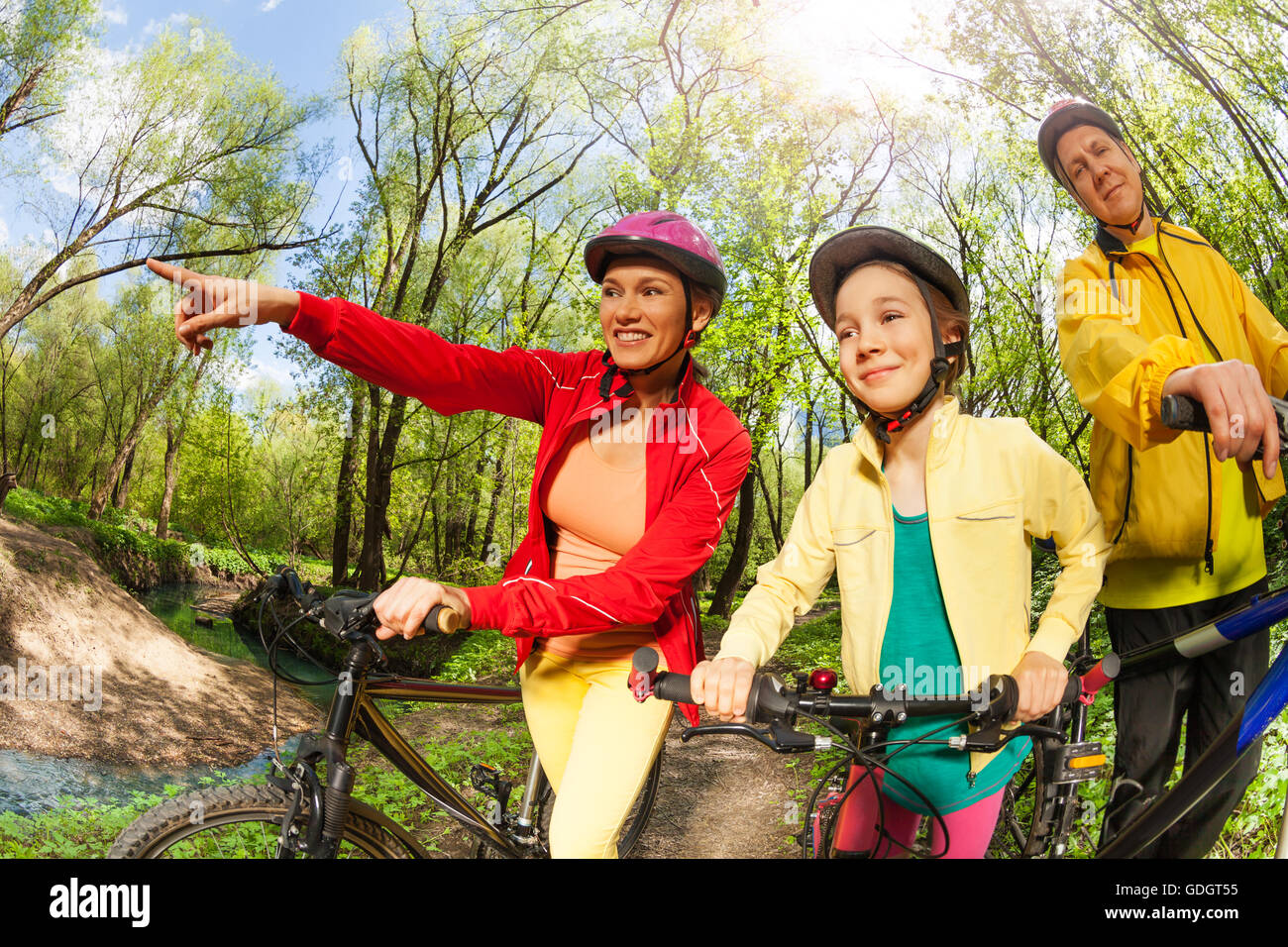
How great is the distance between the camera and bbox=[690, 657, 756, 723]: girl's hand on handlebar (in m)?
1.42

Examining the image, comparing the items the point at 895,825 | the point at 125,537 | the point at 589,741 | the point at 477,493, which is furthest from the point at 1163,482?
the point at 125,537

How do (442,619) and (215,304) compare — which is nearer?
(442,619)

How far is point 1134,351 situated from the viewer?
186 cm

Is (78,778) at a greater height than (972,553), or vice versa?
(972,553)

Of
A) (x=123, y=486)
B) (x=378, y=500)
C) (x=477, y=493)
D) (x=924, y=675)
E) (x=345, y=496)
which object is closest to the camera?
(x=924, y=675)

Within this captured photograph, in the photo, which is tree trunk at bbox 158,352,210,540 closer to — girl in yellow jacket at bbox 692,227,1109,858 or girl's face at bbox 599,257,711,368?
girl's face at bbox 599,257,711,368

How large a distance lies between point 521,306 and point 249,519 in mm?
11482

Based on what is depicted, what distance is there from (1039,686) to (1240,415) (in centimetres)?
64

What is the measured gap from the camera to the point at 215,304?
1.78 m

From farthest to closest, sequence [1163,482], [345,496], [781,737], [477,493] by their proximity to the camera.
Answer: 1. [477,493]
2. [345,496]
3. [1163,482]
4. [781,737]

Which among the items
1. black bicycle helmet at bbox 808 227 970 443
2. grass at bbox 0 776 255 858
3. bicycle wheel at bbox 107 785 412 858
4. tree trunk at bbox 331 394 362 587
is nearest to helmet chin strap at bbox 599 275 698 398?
black bicycle helmet at bbox 808 227 970 443

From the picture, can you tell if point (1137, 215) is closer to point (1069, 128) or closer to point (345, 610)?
point (1069, 128)

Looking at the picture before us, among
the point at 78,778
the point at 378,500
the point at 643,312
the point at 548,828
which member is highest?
the point at 643,312

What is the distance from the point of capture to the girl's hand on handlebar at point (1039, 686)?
151cm
